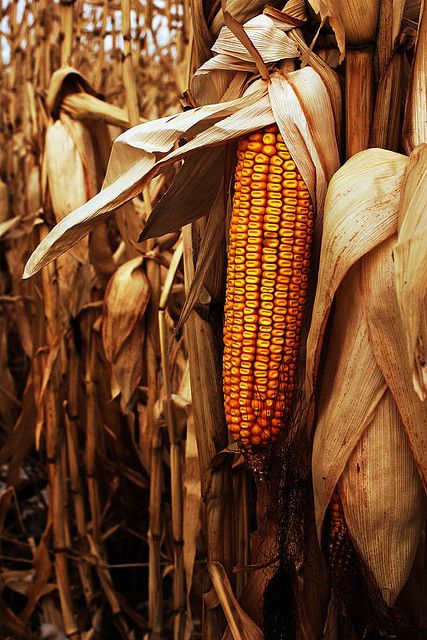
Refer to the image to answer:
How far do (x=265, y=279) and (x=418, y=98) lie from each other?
0.30 metres

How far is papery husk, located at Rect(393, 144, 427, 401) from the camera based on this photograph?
0.75 m

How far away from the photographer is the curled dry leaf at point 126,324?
1.64 meters

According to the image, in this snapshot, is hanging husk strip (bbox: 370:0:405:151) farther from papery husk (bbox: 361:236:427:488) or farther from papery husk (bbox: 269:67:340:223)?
papery husk (bbox: 361:236:427:488)

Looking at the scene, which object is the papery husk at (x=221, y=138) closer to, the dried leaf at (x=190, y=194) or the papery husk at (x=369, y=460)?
the dried leaf at (x=190, y=194)

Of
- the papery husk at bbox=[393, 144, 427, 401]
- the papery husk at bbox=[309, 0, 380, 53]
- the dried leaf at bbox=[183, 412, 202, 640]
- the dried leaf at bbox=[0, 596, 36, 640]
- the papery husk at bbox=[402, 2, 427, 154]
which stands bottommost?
the dried leaf at bbox=[0, 596, 36, 640]

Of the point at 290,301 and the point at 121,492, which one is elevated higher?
the point at 290,301

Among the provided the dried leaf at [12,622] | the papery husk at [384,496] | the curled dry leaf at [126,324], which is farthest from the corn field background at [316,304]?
the dried leaf at [12,622]

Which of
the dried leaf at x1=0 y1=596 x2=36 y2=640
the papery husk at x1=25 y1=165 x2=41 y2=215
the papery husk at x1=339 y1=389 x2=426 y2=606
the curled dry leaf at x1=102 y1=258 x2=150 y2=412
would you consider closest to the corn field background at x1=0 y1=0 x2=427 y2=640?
the papery husk at x1=339 y1=389 x2=426 y2=606

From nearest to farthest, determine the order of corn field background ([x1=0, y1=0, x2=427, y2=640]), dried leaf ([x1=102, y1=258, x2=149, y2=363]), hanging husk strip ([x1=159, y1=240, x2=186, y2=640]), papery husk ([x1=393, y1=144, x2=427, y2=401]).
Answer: papery husk ([x1=393, y1=144, x2=427, y2=401])
corn field background ([x1=0, y1=0, x2=427, y2=640])
hanging husk strip ([x1=159, y1=240, x2=186, y2=640])
dried leaf ([x1=102, y1=258, x2=149, y2=363])

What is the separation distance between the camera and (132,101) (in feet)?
5.08

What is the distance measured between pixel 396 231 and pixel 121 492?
5.92 feet

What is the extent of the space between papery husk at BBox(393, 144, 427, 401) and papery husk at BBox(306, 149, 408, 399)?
1.5 inches

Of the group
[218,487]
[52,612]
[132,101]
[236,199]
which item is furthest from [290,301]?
[52,612]

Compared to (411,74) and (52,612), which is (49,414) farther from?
(411,74)
